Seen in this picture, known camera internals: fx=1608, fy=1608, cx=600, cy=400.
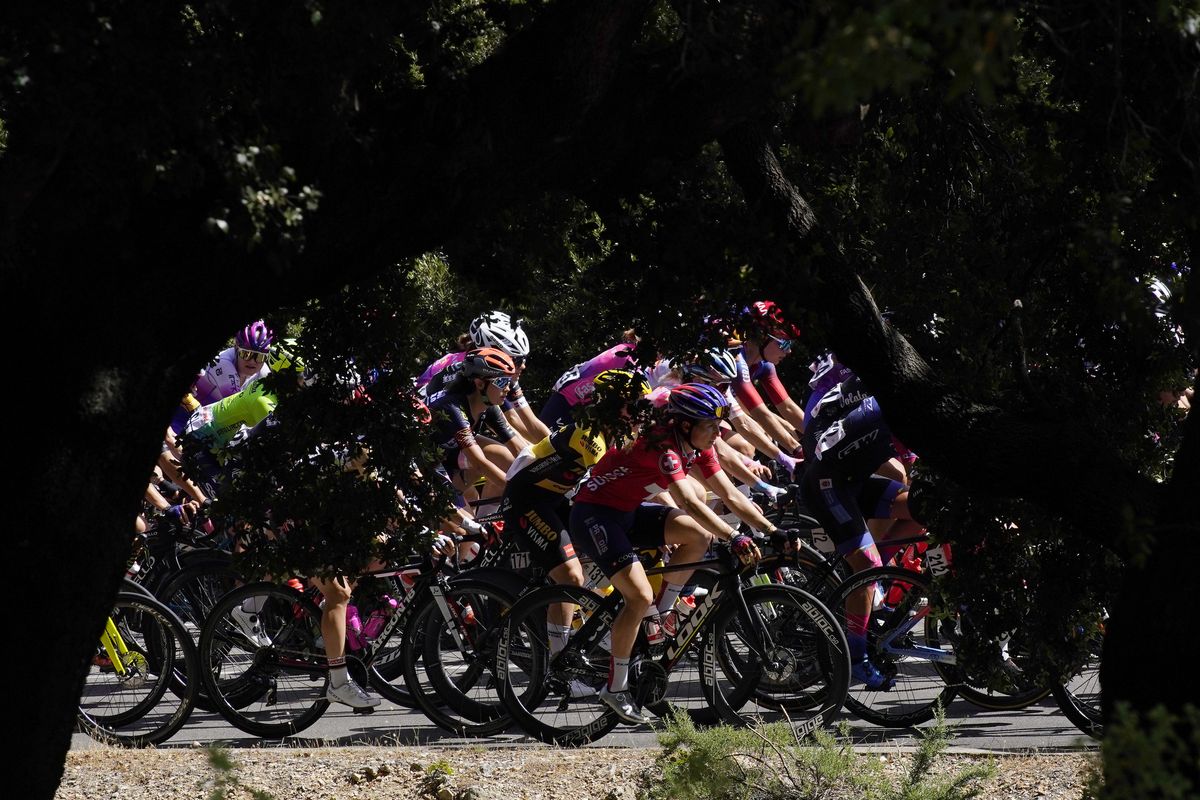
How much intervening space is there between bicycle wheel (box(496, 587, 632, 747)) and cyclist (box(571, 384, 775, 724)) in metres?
0.16

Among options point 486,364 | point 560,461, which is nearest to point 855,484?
point 560,461

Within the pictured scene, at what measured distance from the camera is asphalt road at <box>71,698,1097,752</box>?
846 cm

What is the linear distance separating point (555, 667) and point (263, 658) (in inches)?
67.2

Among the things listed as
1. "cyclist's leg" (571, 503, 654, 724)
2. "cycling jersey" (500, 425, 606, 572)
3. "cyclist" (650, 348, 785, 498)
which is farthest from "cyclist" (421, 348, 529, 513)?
"cyclist's leg" (571, 503, 654, 724)

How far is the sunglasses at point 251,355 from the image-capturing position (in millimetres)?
11961

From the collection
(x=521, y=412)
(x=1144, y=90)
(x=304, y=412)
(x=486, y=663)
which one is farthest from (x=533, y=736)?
(x=1144, y=90)

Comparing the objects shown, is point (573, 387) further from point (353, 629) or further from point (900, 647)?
point (900, 647)

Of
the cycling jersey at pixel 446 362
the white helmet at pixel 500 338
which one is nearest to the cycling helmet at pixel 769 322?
the cycling jersey at pixel 446 362

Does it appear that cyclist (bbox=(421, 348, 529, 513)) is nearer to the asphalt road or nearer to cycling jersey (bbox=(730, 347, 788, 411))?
cycling jersey (bbox=(730, 347, 788, 411))

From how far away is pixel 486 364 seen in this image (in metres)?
10.9

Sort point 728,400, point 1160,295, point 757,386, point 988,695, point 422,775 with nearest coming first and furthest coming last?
point 1160,295 < point 422,775 < point 988,695 < point 728,400 < point 757,386

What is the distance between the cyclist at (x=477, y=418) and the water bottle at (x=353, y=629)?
1737 millimetres

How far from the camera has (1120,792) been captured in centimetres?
377

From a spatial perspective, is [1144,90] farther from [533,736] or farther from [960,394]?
[533,736]
